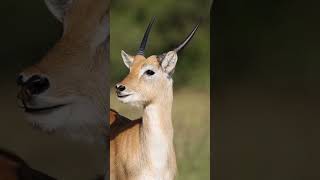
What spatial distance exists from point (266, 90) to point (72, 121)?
135 cm

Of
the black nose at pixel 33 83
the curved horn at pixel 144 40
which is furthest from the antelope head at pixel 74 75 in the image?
the curved horn at pixel 144 40

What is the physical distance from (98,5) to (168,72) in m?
0.62

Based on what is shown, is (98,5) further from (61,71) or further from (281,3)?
(281,3)

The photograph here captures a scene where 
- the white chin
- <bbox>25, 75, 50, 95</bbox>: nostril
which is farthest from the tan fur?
<bbox>25, 75, 50, 95</bbox>: nostril

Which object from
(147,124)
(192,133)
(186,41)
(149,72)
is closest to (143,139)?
(147,124)

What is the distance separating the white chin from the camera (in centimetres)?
416

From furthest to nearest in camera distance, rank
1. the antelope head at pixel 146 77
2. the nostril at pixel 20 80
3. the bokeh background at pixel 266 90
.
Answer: the bokeh background at pixel 266 90 < the antelope head at pixel 146 77 < the nostril at pixel 20 80

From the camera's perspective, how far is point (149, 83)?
167 inches

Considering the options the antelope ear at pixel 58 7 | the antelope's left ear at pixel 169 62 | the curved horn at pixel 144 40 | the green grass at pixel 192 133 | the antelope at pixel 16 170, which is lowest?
the antelope at pixel 16 170

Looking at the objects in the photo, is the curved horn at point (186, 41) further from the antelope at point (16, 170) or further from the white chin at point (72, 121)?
the antelope at point (16, 170)

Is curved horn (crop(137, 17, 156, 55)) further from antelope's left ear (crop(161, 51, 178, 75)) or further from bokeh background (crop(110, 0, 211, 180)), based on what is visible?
antelope's left ear (crop(161, 51, 178, 75))

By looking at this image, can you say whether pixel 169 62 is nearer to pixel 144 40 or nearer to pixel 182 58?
pixel 182 58

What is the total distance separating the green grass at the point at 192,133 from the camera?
4395mm

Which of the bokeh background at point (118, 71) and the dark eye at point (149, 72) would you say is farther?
the dark eye at point (149, 72)
